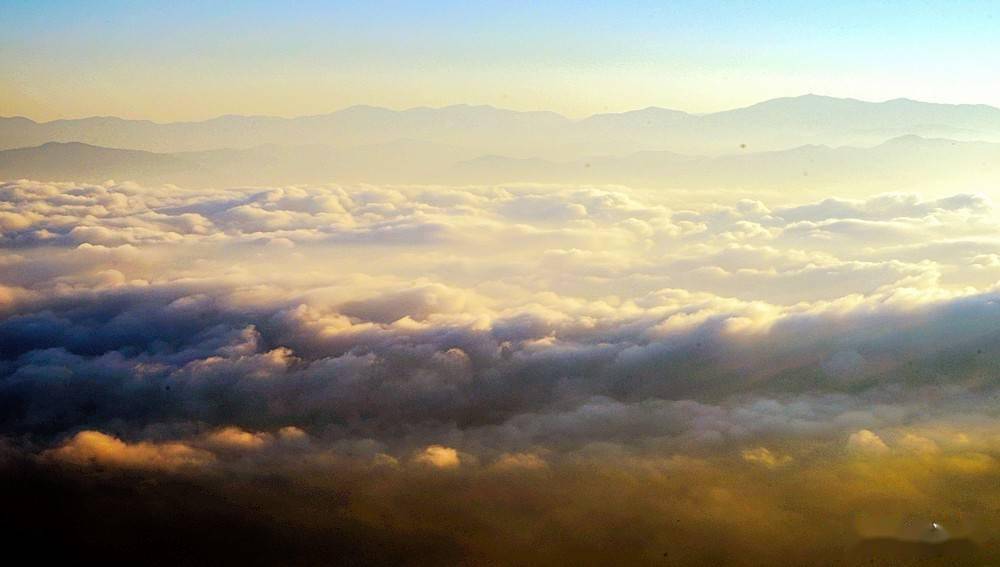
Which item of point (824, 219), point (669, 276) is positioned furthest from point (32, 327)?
point (824, 219)

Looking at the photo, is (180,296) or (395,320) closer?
(395,320)

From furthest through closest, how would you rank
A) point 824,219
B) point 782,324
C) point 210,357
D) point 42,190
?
1. point 42,190
2. point 824,219
3. point 210,357
4. point 782,324

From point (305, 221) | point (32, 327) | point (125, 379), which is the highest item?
point (305, 221)

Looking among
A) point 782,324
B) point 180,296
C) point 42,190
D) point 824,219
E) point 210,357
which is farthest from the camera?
point 42,190

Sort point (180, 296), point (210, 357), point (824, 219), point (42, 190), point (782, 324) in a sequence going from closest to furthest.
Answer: point (782, 324) → point (210, 357) → point (180, 296) → point (824, 219) → point (42, 190)

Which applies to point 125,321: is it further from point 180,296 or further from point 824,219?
point 824,219

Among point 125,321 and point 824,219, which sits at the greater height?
point 824,219

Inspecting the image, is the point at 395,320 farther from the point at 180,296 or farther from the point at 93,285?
the point at 93,285

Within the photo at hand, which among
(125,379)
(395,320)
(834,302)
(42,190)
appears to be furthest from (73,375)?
(834,302)

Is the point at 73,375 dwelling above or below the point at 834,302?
below
